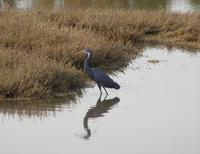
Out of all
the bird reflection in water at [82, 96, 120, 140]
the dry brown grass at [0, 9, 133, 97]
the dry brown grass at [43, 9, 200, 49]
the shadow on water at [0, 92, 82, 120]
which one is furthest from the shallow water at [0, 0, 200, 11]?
the shadow on water at [0, 92, 82, 120]

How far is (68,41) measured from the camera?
47.2ft

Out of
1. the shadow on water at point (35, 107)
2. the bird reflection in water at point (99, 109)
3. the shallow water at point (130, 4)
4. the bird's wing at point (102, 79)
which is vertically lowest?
the shallow water at point (130, 4)

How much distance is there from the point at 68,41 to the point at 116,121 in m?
4.46

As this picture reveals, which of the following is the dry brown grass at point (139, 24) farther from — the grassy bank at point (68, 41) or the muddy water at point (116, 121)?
the muddy water at point (116, 121)

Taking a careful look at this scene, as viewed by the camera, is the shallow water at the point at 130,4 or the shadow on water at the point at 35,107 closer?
the shadow on water at the point at 35,107

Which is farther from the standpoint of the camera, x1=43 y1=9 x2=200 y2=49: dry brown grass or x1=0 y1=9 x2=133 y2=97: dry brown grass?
x1=43 y1=9 x2=200 y2=49: dry brown grass

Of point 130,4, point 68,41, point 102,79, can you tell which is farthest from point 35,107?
point 130,4

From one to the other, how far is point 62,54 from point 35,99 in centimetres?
259

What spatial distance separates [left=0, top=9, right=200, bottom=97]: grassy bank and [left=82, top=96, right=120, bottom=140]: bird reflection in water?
2.54 feet

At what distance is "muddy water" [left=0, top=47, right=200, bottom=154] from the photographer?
8.85m

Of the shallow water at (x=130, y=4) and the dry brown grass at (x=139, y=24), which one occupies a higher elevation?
the dry brown grass at (x=139, y=24)

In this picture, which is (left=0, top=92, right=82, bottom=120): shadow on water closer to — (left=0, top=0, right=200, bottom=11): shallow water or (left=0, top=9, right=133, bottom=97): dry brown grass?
(left=0, top=9, right=133, bottom=97): dry brown grass

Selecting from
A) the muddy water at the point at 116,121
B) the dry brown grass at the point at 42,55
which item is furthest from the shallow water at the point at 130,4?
the muddy water at the point at 116,121

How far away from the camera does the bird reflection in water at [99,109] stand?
33.5 feet
